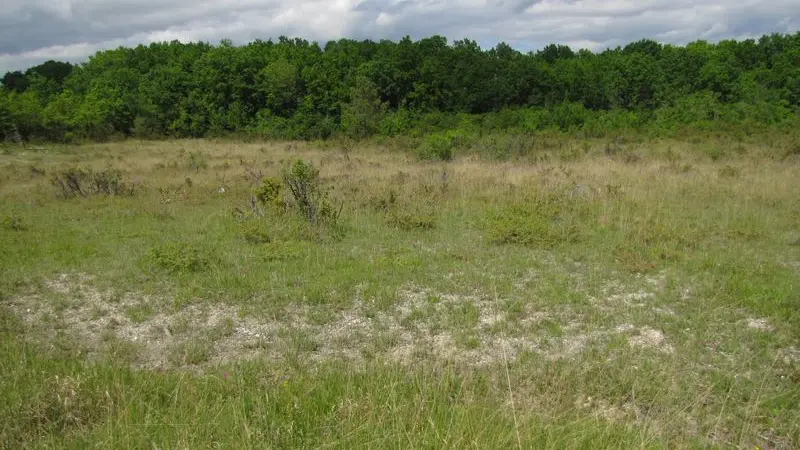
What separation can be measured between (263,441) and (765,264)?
698 cm

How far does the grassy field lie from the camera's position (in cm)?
334

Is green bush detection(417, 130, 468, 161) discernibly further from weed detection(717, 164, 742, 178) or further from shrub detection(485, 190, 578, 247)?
shrub detection(485, 190, 578, 247)

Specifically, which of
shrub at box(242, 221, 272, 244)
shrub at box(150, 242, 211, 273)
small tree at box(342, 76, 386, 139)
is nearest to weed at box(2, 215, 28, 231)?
shrub at box(150, 242, 211, 273)

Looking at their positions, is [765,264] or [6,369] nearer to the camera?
[6,369]

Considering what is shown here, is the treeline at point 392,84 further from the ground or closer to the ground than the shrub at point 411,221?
further from the ground

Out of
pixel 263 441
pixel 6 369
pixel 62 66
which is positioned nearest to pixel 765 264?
pixel 263 441


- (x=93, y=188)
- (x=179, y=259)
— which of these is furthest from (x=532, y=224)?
(x=93, y=188)

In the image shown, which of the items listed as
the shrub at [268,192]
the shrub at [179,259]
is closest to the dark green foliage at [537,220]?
the shrub at [268,192]

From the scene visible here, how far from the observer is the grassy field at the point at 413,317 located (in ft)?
11.0

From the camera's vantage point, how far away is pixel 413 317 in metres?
5.96

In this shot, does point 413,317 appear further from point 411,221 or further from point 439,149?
point 439,149

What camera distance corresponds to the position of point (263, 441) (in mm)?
2969

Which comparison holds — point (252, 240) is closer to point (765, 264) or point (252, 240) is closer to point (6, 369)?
point (6, 369)

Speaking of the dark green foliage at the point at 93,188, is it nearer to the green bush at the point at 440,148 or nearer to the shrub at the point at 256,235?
the shrub at the point at 256,235
